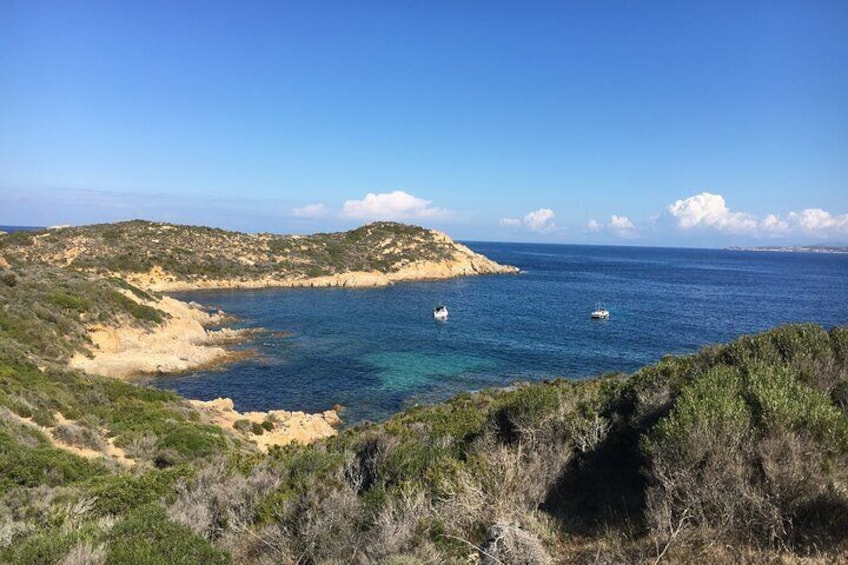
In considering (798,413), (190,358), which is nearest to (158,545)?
(798,413)

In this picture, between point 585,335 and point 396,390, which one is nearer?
point 396,390

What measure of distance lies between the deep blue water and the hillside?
7351 millimetres

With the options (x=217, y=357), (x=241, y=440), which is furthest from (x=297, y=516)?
(x=217, y=357)

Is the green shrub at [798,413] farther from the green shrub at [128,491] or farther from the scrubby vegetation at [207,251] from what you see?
the scrubby vegetation at [207,251]

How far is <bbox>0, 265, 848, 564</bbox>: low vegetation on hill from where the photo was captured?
6.21 metres

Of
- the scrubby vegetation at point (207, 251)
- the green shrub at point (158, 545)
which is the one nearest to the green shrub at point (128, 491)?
the green shrub at point (158, 545)

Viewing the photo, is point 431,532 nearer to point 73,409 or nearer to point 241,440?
point 241,440

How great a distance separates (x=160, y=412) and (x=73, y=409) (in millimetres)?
3225

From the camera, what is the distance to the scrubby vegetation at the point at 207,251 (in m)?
75.6

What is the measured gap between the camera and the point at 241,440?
21.4 m

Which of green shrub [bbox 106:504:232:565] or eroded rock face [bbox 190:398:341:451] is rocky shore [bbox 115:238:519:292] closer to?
eroded rock face [bbox 190:398:341:451]

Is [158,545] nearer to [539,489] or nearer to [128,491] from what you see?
[539,489]

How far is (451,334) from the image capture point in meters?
50.1

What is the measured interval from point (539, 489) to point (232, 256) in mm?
87984
